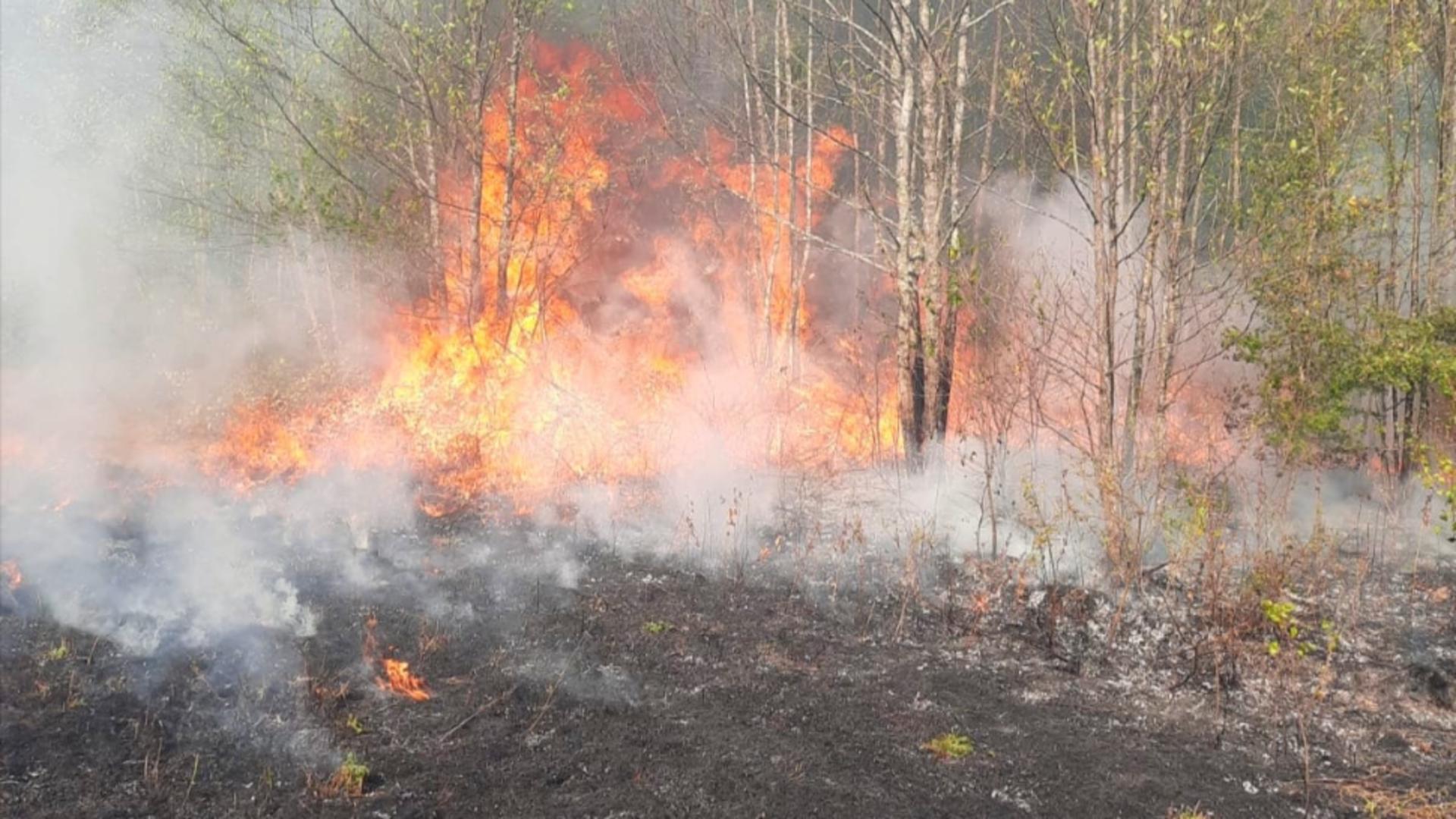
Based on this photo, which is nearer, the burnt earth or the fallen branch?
the burnt earth

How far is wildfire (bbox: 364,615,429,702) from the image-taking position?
6.20 m

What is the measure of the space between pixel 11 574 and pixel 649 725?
600 centimetres

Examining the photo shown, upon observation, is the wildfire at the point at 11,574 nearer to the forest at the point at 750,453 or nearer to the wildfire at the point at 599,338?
the forest at the point at 750,453

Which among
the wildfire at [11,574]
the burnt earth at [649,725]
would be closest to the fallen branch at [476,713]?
the burnt earth at [649,725]

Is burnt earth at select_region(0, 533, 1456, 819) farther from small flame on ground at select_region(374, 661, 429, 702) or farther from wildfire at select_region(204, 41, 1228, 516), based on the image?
wildfire at select_region(204, 41, 1228, 516)

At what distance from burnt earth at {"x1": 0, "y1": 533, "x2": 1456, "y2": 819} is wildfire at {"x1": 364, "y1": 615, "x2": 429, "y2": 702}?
9 centimetres

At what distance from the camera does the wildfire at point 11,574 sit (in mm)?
7703

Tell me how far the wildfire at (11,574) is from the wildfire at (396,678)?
3.29 m

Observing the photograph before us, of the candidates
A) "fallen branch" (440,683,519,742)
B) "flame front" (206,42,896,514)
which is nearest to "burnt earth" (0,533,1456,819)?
"fallen branch" (440,683,519,742)

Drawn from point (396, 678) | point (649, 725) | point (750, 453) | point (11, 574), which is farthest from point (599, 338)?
point (649, 725)

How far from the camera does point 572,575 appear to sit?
8.76 m

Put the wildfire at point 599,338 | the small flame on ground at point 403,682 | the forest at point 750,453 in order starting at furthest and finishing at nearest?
the wildfire at point 599,338 → the small flame on ground at point 403,682 → the forest at point 750,453

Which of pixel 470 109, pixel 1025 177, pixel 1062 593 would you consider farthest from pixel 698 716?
pixel 1025 177

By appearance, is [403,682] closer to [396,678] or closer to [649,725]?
[396,678]
